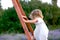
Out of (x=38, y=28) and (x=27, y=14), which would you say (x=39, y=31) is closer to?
(x=38, y=28)

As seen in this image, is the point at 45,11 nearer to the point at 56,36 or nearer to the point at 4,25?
the point at 4,25

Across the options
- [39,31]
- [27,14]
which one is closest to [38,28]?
[39,31]

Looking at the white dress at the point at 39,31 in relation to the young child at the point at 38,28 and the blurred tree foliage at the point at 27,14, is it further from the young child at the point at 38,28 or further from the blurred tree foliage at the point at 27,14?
the blurred tree foliage at the point at 27,14

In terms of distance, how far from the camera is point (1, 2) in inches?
614

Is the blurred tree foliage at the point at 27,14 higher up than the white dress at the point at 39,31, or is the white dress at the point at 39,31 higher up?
the white dress at the point at 39,31

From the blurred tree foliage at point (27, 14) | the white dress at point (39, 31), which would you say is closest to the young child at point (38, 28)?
the white dress at point (39, 31)

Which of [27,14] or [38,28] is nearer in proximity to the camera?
[38,28]

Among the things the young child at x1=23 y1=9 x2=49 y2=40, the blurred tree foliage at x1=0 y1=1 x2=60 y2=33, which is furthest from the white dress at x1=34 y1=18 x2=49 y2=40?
the blurred tree foliage at x1=0 y1=1 x2=60 y2=33

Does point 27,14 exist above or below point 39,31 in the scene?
below

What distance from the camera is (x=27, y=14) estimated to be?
1088 cm

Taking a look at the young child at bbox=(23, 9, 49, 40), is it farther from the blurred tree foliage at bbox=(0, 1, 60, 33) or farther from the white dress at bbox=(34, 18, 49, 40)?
the blurred tree foliage at bbox=(0, 1, 60, 33)

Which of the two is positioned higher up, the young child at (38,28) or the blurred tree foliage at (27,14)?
the young child at (38,28)

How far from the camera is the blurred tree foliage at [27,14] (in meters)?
10.4

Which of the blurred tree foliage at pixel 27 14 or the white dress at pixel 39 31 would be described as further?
the blurred tree foliage at pixel 27 14
